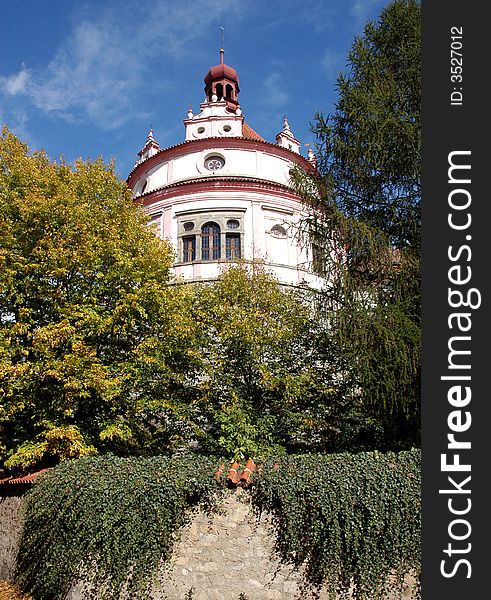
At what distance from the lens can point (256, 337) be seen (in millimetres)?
9812

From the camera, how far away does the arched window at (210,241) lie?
1981 cm

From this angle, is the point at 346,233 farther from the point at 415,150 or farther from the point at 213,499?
the point at 213,499

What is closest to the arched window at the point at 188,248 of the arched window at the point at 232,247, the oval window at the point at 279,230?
the arched window at the point at 232,247

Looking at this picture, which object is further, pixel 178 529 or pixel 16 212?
pixel 16 212

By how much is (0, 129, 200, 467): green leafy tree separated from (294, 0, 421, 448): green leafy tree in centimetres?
363

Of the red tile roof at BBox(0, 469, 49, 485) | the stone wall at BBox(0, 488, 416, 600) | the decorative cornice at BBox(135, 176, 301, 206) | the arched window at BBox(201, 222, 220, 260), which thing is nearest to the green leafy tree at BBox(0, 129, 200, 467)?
the red tile roof at BBox(0, 469, 49, 485)

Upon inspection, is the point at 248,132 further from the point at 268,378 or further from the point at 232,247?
the point at 268,378

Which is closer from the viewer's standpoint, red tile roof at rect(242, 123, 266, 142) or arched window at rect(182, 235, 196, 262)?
arched window at rect(182, 235, 196, 262)

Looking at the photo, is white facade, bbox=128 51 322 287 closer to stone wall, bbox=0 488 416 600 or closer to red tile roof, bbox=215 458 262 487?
red tile roof, bbox=215 458 262 487

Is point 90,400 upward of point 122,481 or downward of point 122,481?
upward

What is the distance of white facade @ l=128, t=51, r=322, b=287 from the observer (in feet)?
65.0

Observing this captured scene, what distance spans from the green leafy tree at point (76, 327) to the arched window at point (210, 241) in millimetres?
8559

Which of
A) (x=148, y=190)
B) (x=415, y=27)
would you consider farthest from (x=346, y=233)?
(x=148, y=190)

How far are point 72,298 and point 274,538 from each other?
6122 millimetres
